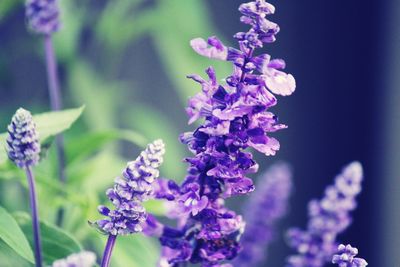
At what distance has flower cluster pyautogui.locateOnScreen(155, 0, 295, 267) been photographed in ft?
1.70

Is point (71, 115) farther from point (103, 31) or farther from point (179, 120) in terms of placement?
point (179, 120)

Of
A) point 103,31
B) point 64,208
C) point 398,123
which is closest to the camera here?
point 64,208

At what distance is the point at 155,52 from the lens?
1938mm

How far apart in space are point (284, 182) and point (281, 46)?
3.87 feet

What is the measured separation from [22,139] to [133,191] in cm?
10

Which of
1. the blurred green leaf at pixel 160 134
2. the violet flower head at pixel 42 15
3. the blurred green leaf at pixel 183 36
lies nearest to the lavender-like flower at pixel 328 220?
the violet flower head at pixel 42 15

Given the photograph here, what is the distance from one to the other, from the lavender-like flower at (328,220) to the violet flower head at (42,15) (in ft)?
1.20

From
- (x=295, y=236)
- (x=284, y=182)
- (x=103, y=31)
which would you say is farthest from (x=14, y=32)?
(x=295, y=236)

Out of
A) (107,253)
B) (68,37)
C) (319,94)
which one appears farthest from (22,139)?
(319,94)

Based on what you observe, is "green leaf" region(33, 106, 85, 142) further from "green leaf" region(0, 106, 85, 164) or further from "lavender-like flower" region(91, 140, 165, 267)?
Result: "lavender-like flower" region(91, 140, 165, 267)

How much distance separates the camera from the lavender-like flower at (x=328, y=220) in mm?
661

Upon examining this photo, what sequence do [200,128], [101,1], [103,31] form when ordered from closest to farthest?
[200,128] → [103,31] → [101,1]

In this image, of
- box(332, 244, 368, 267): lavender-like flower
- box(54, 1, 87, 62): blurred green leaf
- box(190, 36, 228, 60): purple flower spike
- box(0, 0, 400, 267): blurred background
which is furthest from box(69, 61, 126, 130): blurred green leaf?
box(332, 244, 368, 267): lavender-like flower

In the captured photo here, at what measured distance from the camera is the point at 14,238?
22.6 inches
